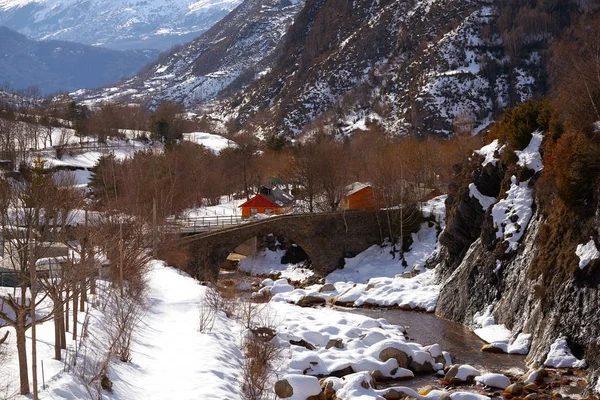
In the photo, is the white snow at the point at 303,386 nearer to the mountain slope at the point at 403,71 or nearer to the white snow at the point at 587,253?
the white snow at the point at 587,253

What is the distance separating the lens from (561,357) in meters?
24.9

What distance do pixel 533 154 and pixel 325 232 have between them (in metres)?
22.0

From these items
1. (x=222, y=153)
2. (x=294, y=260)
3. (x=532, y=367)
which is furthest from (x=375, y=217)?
(x=222, y=153)

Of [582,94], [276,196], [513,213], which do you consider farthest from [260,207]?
[582,94]

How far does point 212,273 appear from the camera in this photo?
5088cm

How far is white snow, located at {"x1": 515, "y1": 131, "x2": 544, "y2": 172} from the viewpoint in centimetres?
3447

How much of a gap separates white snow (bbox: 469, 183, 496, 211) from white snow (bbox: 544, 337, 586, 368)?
13.4 metres

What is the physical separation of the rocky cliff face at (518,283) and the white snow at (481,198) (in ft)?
0.99

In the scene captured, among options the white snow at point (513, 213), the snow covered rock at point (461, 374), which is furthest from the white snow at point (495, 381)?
the white snow at point (513, 213)

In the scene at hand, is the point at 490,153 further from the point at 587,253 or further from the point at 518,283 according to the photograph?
Result: the point at 587,253

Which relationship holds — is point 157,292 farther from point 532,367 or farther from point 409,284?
point 532,367

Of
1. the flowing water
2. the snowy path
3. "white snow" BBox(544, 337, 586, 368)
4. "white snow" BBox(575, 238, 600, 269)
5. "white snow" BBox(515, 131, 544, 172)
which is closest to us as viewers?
the snowy path

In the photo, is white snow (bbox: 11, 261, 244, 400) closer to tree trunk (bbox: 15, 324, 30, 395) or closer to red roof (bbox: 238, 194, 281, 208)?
tree trunk (bbox: 15, 324, 30, 395)

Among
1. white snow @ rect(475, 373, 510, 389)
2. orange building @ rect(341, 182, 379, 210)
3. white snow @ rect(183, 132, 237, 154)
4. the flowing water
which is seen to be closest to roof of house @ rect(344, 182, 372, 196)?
orange building @ rect(341, 182, 379, 210)
